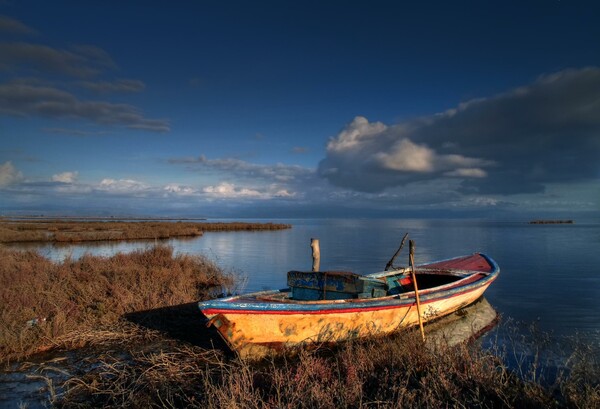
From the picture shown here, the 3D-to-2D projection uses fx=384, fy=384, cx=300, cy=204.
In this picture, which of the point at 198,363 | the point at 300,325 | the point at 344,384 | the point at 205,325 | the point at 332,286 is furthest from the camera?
the point at 332,286

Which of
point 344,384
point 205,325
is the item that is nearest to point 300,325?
point 205,325

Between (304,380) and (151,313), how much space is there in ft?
20.5

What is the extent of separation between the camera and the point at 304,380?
5.38 m

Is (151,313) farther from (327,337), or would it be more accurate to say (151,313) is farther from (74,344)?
(327,337)

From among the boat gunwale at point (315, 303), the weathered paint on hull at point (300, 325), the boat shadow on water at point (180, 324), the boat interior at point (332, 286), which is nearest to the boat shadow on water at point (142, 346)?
the boat shadow on water at point (180, 324)

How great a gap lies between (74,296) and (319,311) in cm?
741

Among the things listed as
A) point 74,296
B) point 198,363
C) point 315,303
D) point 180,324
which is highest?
point 315,303

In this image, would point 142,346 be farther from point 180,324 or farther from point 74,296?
point 74,296

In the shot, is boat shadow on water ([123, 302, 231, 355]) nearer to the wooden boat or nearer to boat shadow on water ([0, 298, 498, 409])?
boat shadow on water ([0, 298, 498, 409])

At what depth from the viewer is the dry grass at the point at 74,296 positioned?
8.36m

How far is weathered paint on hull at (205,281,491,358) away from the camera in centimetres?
736

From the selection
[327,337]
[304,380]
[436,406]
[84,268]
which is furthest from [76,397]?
[84,268]

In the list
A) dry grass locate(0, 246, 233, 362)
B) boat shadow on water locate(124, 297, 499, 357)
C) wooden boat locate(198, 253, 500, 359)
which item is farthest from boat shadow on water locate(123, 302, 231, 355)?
wooden boat locate(198, 253, 500, 359)

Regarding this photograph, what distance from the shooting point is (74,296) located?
35.9 feet
